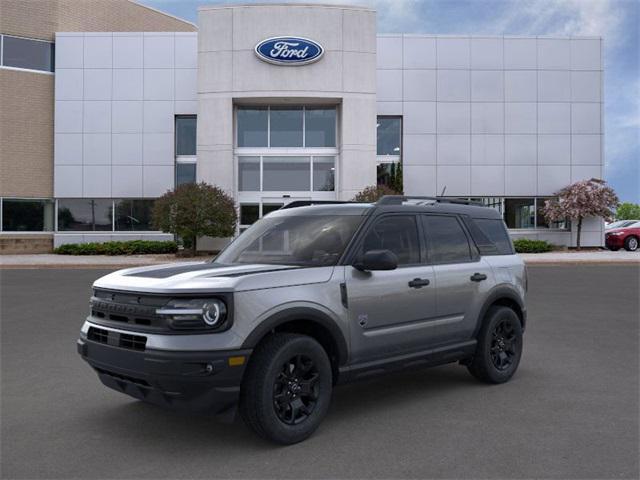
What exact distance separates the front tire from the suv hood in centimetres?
44

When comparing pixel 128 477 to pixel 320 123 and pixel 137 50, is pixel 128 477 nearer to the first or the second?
pixel 320 123

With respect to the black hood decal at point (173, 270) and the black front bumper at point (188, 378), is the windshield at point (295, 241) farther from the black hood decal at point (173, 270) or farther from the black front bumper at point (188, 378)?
the black front bumper at point (188, 378)

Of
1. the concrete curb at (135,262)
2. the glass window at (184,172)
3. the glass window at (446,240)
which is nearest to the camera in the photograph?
the glass window at (446,240)

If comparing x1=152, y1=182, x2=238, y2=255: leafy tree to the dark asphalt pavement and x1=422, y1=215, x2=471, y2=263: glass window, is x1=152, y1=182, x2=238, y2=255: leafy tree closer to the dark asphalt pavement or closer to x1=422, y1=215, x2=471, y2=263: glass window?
the dark asphalt pavement

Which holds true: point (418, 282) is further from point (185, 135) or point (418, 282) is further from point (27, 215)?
point (27, 215)

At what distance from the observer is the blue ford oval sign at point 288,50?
27.7 metres

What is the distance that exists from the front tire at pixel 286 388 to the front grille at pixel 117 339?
30.8 inches

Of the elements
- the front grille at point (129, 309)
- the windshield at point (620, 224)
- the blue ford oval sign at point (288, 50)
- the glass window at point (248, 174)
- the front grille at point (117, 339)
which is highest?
the blue ford oval sign at point (288, 50)

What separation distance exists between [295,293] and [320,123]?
2579 centimetres

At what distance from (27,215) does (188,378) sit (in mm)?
30018

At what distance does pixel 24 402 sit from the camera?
5453mm

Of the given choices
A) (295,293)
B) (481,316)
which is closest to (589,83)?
(481,316)

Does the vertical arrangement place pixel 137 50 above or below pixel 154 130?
above


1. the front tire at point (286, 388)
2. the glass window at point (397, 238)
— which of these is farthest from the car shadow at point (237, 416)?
the glass window at point (397, 238)
